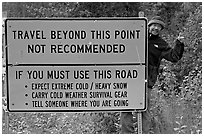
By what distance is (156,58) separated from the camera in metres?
5.31

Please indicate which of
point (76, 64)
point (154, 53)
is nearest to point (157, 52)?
point (154, 53)

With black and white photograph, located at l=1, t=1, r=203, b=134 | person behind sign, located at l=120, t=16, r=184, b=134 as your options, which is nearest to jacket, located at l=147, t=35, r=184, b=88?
person behind sign, located at l=120, t=16, r=184, b=134

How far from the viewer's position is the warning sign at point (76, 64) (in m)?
4.09

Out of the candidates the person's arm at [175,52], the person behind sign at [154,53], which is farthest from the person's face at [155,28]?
the person's arm at [175,52]

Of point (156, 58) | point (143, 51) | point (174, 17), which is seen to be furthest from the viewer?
point (174, 17)

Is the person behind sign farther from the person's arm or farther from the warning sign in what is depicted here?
the warning sign

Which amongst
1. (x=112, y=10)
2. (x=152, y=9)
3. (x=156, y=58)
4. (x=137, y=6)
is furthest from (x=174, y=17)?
(x=156, y=58)

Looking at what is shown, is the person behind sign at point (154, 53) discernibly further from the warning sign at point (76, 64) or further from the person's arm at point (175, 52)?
the warning sign at point (76, 64)

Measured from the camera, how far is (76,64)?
4133mm

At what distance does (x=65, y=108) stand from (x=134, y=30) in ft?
3.39

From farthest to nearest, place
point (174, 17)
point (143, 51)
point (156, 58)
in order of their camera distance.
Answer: point (174, 17) → point (156, 58) → point (143, 51)

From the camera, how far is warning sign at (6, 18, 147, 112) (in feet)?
13.4

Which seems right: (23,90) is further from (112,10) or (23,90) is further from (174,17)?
(174,17)

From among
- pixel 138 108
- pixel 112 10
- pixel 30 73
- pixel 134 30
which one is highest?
pixel 112 10
